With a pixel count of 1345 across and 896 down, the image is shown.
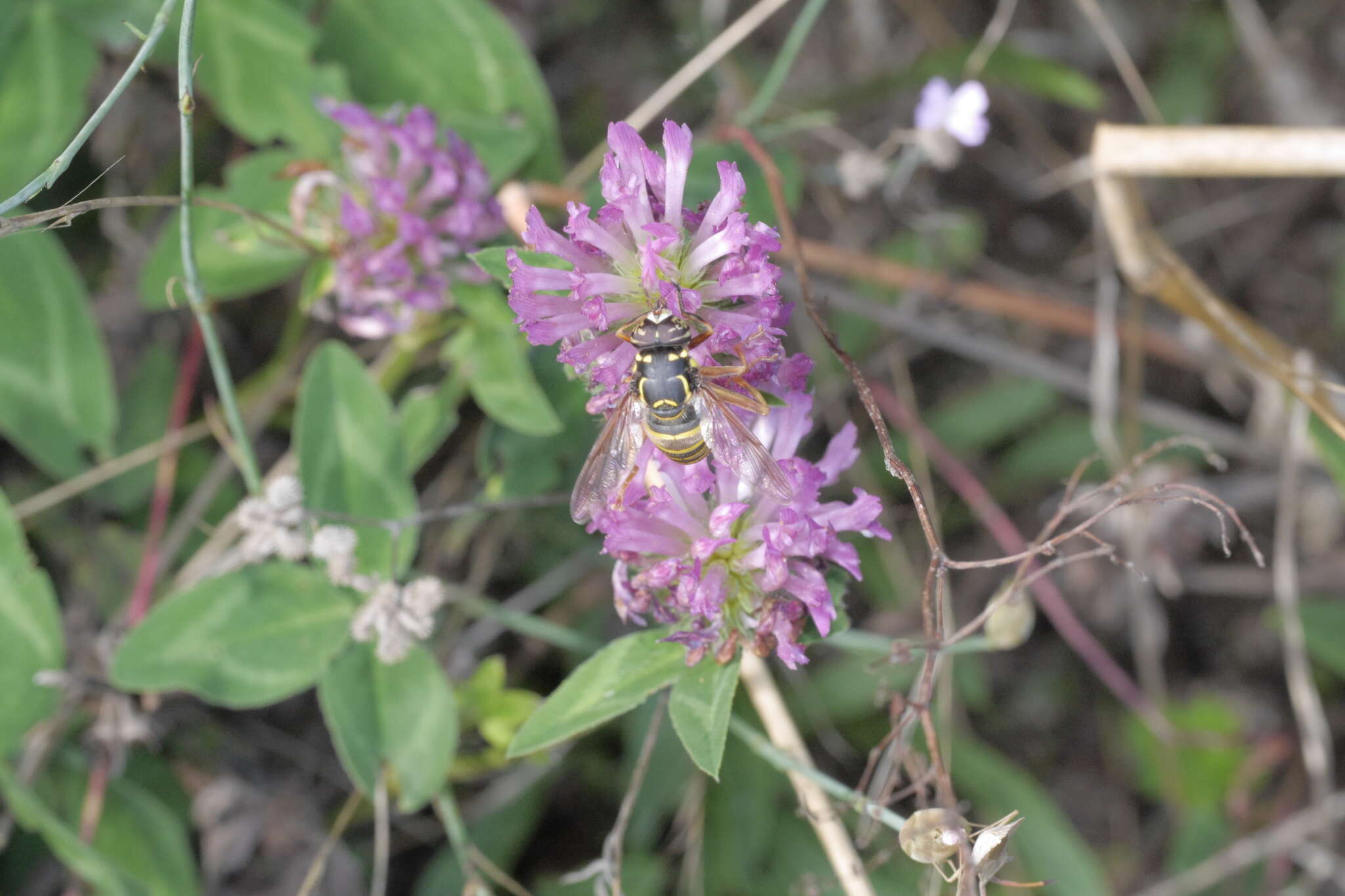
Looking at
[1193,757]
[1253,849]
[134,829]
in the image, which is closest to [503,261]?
[134,829]

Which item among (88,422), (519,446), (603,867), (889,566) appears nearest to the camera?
(603,867)

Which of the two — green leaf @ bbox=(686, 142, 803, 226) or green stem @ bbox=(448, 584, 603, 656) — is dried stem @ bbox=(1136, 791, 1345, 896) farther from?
green leaf @ bbox=(686, 142, 803, 226)

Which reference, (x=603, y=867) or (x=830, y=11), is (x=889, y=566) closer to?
(x=603, y=867)

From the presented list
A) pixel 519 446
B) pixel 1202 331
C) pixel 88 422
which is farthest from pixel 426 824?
pixel 1202 331

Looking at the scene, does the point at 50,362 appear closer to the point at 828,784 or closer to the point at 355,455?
the point at 355,455

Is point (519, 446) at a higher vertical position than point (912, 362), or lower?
lower

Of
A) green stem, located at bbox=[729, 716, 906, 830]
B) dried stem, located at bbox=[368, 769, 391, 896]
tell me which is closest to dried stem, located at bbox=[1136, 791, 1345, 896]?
green stem, located at bbox=[729, 716, 906, 830]

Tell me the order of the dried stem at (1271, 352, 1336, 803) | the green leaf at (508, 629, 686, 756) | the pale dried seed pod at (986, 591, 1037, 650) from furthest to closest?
the dried stem at (1271, 352, 1336, 803), the pale dried seed pod at (986, 591, 1037, 650), the green leaf at (508, 629, 686, 756)
